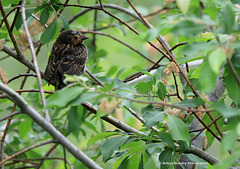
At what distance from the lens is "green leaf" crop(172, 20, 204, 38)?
1.27 meters

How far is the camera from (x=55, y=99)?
1.59 m

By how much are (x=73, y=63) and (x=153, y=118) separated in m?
1.55

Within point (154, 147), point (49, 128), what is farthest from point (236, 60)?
point (49, 128)

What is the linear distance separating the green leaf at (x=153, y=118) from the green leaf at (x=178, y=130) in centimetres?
6

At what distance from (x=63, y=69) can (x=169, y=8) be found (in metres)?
1.81

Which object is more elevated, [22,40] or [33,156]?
[22,40]

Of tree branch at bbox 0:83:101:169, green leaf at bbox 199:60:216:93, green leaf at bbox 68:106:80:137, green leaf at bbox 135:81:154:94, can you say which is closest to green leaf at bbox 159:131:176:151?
green leaf at bbox 135:81:154:94

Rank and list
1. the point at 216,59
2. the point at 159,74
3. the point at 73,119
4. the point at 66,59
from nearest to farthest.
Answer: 1. the point at 216,59
2. the point at 159,74
3. the point at 73,119
4. the point at 66,59

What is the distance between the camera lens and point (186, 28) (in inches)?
50.5

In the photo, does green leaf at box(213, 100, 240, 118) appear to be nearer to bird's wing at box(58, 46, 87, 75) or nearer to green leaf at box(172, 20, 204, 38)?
green leaf at box(172, 20, 204, 38)

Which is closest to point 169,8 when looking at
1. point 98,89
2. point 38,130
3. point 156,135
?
point 38,130

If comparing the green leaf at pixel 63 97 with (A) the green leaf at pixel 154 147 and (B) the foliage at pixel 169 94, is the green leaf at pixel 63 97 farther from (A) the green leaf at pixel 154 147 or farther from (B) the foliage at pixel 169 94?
(A) the green leaf at pixel 154 147

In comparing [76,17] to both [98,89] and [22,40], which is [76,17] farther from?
[98,89]

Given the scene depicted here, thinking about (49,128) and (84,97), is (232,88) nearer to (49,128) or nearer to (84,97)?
(84,97)
